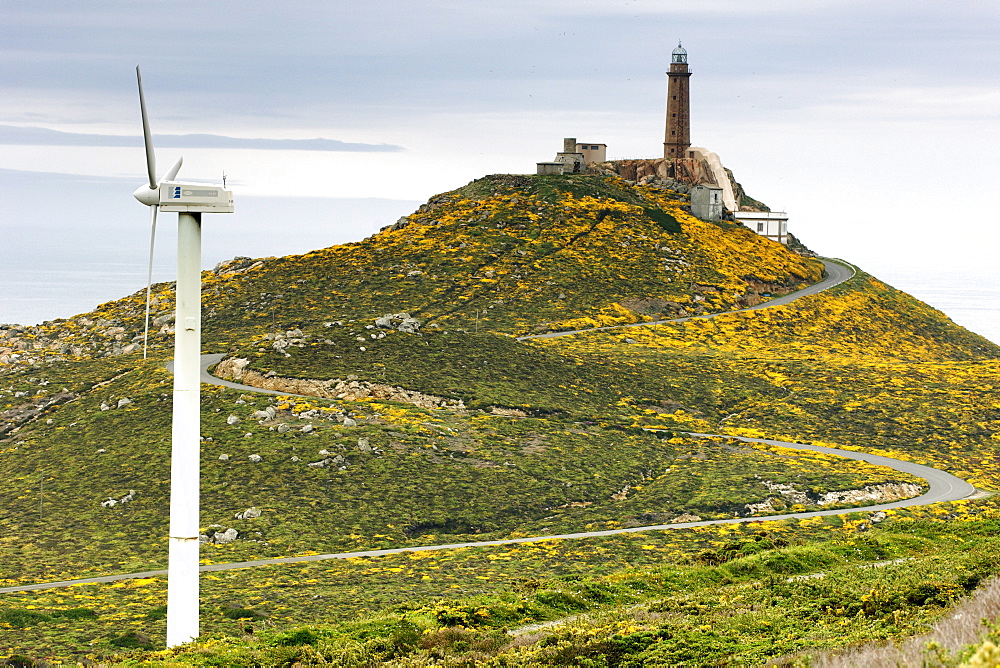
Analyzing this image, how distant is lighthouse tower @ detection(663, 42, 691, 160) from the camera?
174875mm

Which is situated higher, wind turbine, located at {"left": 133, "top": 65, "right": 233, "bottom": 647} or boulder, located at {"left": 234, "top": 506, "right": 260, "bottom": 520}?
wind turbine, located at {"left": 133, "top": 65, "right": 233, "bottom": 647}

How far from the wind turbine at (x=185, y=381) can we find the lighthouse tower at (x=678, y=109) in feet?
501

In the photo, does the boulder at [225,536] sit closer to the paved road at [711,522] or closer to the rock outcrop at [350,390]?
the paved road at [711,522]

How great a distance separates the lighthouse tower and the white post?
155 metres

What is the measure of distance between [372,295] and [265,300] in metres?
14.6

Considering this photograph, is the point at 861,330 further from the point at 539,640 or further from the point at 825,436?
the point at 539,640

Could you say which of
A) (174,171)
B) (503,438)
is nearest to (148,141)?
(174,171)

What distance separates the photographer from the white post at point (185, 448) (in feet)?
99.1

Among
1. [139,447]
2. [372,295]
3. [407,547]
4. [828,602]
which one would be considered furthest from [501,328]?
[828,602]

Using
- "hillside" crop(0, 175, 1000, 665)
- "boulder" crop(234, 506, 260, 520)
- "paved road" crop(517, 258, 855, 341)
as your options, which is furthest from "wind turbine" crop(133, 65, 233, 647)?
"paved road" crop(517, 258, 855, 341)

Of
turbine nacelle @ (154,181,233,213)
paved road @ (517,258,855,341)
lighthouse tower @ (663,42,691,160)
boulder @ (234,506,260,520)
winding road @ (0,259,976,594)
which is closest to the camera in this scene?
turbine nacelle @ (154,181,233,213)

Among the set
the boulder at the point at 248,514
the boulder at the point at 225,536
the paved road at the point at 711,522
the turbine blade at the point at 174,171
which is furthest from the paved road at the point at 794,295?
the turbine blade at the point at 174,171

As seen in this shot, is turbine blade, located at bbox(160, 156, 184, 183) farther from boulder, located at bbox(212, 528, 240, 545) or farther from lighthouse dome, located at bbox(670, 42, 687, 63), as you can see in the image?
lighthouse dome, located at bbox(670, 42, 687, 63)

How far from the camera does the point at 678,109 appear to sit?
6954 inches
